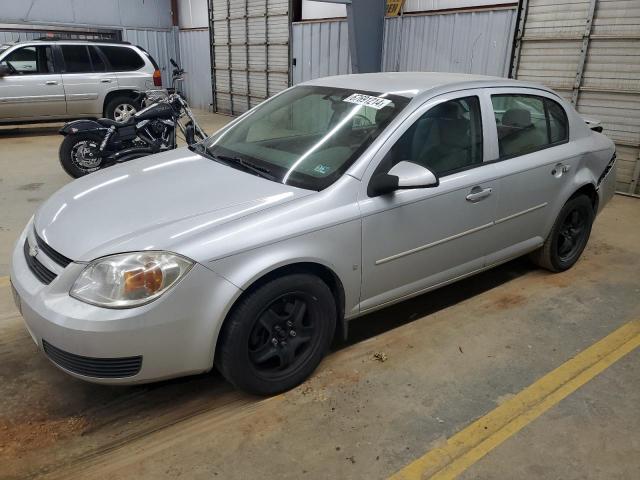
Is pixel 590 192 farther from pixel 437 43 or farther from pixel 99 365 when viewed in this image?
pixel 437 43

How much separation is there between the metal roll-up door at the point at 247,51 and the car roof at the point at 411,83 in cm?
889

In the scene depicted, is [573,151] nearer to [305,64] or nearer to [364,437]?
[364,437]

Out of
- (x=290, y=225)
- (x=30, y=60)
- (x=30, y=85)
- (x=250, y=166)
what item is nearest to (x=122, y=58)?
(x=30, y=60)

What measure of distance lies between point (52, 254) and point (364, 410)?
1.63 m

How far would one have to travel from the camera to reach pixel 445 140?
9.97ft

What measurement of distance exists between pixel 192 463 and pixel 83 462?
456 mm

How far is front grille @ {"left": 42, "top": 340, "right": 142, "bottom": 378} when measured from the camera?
2139 millimetres

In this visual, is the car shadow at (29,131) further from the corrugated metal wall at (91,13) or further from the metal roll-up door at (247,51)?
the corrugated metal wall at (91,13)

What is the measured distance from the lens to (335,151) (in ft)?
9.09

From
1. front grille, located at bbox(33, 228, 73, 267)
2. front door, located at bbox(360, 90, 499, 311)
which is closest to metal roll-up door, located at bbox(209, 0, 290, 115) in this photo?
front door, located at bbox(360, 90, 499, 311)

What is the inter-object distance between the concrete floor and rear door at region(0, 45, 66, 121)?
7.29 metres

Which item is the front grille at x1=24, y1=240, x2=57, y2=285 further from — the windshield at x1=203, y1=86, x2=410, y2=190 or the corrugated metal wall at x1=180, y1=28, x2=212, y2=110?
the corrugated metal wall at x1=180, y1=28, x2=212, y2=110

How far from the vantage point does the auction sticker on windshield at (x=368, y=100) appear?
2.93 meters

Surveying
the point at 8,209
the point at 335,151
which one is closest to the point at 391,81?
the point at 335,151
